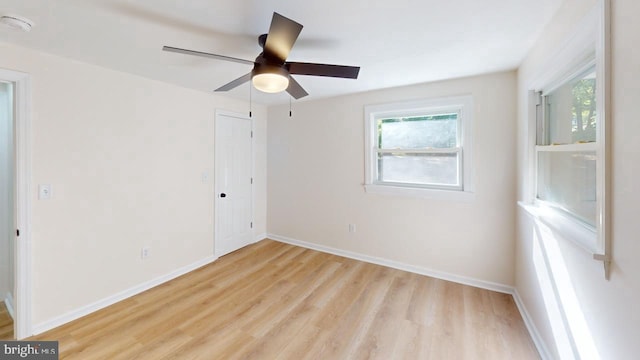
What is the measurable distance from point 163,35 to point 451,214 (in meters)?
3.25

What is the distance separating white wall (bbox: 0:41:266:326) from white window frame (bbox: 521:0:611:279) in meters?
3.55

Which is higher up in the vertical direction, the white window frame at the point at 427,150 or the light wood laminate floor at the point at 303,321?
the white window frame at the point at 427,150

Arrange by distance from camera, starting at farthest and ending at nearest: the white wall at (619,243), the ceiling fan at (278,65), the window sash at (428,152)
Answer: the window sash at (428,152) < the ceiling fan at (278,65) < the white wall at (619,243)

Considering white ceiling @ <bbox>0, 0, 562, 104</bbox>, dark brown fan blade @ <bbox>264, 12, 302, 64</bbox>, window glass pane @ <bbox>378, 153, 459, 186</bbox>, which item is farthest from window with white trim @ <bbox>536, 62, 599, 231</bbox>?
dark brown fan blade @ <bbox>264, 12, 302, 64</bbox>

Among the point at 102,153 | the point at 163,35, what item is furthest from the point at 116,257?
the point at 163,35

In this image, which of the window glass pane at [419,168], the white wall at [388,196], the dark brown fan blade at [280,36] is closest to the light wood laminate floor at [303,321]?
the white wall at [388,196]

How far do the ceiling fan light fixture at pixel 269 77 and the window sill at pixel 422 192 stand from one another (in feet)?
6.99

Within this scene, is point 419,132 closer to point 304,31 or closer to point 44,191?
point 304,31

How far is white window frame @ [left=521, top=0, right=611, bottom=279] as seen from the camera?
1065 mm

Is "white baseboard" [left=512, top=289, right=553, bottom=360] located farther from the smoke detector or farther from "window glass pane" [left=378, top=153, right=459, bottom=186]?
the smoke detector

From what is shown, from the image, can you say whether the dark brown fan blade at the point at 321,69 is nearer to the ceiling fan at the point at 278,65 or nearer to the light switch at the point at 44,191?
the ceiling fan at the point at 278,65

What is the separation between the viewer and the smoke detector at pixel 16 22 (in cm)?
158

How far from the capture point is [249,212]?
4.28 m

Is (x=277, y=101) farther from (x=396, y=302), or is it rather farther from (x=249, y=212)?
(x=396, y=302)
